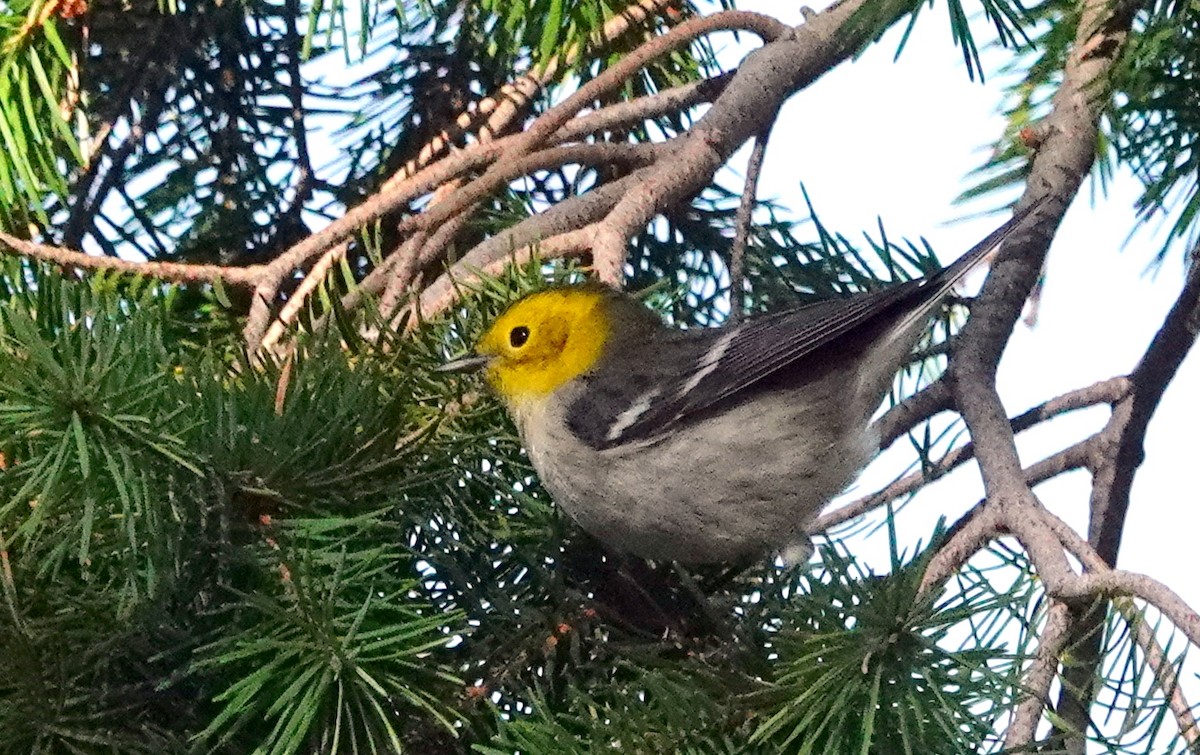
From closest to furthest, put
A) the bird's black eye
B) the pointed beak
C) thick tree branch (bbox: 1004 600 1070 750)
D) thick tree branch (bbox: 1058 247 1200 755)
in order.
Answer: thick tree branch (bbox: 1004 600 1070 750), the pointed beak, thick tree branch (bbox: 1058 247 1200 755), the bird's black eye

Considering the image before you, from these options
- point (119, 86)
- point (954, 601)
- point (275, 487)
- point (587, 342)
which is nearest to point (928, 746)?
point (954, 601)

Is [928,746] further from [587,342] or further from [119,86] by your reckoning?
[119,86]

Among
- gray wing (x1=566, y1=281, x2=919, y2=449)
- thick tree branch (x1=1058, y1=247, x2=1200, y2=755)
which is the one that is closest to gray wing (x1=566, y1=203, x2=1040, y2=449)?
gray wing (x1=566, y1=281, x2=919, y2=449)

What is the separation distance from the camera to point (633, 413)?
5.66ft

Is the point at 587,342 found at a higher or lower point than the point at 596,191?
lower

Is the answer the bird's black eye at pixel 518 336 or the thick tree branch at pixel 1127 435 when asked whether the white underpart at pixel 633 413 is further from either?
the thick tree branch at pixel 1127 435

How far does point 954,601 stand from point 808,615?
12 centimetres

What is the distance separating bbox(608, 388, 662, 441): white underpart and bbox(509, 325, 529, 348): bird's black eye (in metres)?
0.16

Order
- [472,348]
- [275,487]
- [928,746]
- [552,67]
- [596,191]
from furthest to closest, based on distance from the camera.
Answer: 1. [552,67]
2. [596,191]
3. [472,348]
4. [275,487]
5. [928,746]

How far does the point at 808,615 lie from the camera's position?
3.55 ft

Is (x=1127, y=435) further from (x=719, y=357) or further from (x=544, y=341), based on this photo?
(x=544, y=341)

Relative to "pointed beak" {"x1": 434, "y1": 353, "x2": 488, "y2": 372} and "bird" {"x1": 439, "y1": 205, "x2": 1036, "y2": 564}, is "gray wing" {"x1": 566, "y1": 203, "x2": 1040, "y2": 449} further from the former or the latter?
"pointed beak" {"x1": 434, "y1": 353, "x2": 488, "y2": 372}

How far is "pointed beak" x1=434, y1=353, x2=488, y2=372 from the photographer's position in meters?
1.41

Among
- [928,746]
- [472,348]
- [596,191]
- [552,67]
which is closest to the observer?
[928,746]
